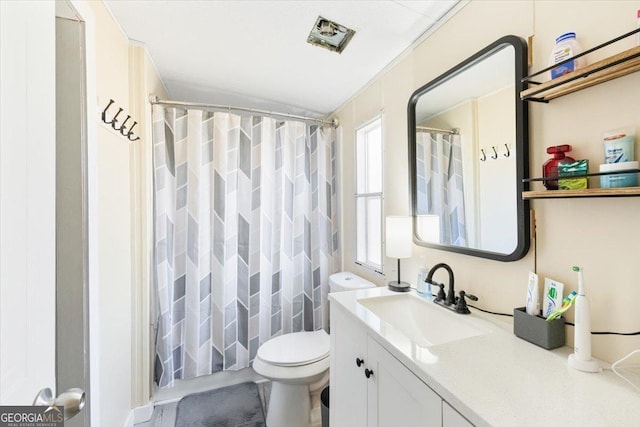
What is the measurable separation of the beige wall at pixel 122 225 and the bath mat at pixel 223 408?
12.0 inches

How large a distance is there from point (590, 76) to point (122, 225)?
201 centimetres

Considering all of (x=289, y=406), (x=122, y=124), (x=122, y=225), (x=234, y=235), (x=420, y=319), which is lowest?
(x=289, y=406)

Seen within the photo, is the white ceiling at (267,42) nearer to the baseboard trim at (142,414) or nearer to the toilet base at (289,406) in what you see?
the toilet base at (289,406)

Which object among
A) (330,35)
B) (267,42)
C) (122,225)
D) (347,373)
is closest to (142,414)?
(122,225)

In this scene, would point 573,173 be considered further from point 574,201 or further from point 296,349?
point 296,349

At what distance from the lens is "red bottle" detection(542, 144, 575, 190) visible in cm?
84

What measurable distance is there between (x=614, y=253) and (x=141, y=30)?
7.27ft

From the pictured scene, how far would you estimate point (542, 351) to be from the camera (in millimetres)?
830

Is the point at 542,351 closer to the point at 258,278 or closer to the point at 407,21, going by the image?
the point at 407,21

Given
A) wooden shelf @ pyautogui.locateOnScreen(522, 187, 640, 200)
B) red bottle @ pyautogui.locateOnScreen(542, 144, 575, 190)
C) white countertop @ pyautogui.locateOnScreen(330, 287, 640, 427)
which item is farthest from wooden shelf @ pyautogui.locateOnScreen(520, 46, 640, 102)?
white countertop @ pyautogui.locateOnScreen(330, 287, 640, 427)

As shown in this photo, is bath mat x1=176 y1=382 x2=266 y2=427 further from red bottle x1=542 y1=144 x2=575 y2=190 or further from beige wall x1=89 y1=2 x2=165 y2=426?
red bottle x1=542 y1=144 x2=575 y2=190

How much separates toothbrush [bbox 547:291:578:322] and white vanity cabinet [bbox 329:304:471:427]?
455 mm

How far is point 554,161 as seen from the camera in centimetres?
86
